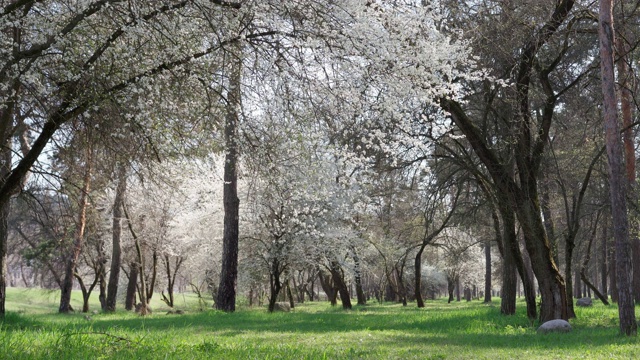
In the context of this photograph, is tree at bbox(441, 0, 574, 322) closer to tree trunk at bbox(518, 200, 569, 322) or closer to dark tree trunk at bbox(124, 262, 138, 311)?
tree trunk at bbox(518, 200, 569, 322)

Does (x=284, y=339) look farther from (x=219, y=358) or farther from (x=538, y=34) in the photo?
(x=538, y=34)

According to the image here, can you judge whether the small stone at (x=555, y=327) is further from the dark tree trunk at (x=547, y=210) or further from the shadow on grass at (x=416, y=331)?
the dark tree trunk at (x=547, y=210)

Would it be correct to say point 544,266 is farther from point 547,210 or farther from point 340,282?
point 340,282

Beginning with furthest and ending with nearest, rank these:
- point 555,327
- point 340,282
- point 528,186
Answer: point 340,282, point 528,186, point 555,327

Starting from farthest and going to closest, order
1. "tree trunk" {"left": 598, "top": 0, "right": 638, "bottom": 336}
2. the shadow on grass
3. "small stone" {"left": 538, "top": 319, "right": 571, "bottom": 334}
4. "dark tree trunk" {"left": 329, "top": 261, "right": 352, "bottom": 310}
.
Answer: "dark tree trunk" {"left": 329, "top": 261, "right": 352, "bottom": 310} → "small stone" {"left": 538, "top": 319, "right": 571, "bottom": 334} → "tree trunk" {"left": 598, "top": 0, "right": 638, "bottom": 336} → the shadow on grass

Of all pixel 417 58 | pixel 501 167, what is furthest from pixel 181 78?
pixel 501 167

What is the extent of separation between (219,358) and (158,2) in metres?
4.36

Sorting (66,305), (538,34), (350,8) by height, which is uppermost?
(538,34)

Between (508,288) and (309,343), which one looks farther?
(508,288)

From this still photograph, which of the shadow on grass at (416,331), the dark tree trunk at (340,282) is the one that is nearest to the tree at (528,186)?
the shadow on grass at (416,331)

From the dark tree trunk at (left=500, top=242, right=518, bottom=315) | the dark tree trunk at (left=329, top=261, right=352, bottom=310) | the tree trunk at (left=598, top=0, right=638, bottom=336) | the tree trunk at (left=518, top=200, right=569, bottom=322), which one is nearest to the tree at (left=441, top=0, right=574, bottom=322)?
the tree trunk at (left=518, top=200, right=569, bottom=322)

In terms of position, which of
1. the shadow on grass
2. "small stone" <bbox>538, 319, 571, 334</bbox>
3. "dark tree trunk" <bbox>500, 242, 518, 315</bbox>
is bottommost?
the shadow on grass

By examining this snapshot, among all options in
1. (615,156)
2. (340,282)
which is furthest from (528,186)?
(340,282)

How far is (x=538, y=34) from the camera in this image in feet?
38.1
